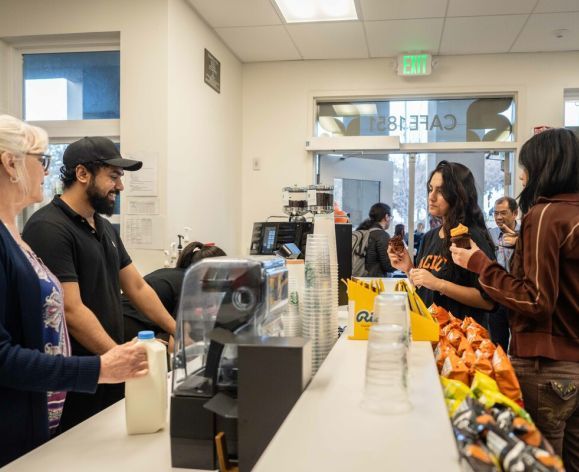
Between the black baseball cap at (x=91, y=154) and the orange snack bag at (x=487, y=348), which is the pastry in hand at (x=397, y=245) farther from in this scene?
the black baseball cap at (x=91, y=154)

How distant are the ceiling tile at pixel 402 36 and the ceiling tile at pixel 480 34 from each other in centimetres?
10

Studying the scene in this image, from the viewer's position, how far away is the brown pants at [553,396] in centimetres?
154

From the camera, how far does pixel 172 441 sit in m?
1.08

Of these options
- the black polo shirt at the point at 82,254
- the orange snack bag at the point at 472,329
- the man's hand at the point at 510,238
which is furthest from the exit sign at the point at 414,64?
the orange snack bag at the point at 472,329

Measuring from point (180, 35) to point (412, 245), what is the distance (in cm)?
297

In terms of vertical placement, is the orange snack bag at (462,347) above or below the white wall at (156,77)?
below

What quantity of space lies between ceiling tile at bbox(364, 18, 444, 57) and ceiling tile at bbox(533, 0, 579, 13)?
700 mm

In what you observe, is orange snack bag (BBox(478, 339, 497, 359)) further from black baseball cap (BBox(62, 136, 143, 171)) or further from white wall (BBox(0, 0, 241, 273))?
white wall (BBox(0, 0, 241, 273))

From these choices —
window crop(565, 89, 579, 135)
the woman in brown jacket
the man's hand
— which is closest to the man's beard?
the woman in brown jacket

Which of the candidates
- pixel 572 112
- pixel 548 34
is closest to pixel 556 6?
pixel 548 34

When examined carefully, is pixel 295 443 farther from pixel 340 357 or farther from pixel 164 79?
pixel 164 79

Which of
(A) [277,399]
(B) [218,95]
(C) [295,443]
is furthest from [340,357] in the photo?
(B) [218,95]

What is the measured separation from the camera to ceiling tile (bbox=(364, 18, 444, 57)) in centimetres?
429

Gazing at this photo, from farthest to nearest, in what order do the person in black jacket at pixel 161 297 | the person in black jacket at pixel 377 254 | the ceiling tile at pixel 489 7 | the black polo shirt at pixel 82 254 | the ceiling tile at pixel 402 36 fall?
the person in black jacket at pixel 377 254 < the ceiling tile at pixel 402 36 < the ceiling tile at pixel 489 7 < the person in black jacket at pixel 161 297 < the black polo shirt at pixel 82 254
